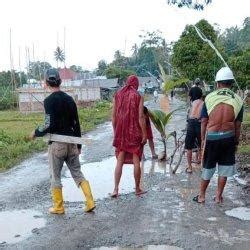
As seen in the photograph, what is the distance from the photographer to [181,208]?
6.21 meters

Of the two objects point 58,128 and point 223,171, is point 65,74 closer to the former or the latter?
point 58,128

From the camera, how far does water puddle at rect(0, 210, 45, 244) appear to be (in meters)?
5.20

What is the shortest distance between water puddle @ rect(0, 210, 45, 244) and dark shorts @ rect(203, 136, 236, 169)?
7.76ft

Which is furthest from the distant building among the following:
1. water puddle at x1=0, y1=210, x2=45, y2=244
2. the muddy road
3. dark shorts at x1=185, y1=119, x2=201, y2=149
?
water puddle at x1=0, y1=210, x2=45, y2=244

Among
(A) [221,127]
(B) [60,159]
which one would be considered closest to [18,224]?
(B) [60,159]

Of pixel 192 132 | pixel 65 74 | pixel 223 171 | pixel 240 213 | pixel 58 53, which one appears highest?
pixel 58 53

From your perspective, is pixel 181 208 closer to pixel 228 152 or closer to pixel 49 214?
pixel 228 152

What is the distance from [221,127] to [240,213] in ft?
3.77

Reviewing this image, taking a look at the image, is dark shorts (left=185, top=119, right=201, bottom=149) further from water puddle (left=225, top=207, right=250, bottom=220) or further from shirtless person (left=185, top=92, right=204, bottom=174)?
water puddle (left=225, top=207, right=250, bottom=220)

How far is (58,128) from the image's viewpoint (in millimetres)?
6086

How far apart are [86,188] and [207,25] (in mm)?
22550

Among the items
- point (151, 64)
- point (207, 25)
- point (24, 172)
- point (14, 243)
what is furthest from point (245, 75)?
point (151, 64)

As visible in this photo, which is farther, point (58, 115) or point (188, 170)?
point (188, 170)

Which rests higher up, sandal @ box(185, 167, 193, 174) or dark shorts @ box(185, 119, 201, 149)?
dark shorts @ box(185, 119, 201, 149)
